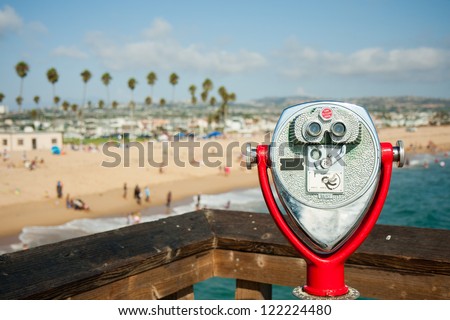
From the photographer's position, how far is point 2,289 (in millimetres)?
1437

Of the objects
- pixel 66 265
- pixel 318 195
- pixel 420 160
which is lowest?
A: pixel 420 160

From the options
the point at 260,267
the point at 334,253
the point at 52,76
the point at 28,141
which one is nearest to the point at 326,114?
the point at 334,253

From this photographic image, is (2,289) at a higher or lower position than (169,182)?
higher

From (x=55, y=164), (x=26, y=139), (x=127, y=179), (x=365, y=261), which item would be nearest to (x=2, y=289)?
(x=365, y=261)

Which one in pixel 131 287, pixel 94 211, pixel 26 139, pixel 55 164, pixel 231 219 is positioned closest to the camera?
pixel 131 287

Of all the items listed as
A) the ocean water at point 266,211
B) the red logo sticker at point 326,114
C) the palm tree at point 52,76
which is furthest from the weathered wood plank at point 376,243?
the palm tree at point 52,76

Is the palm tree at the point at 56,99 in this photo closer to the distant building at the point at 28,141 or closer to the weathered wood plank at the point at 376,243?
the distant building at the point at 28,141

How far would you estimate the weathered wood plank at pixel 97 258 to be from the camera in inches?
59.1

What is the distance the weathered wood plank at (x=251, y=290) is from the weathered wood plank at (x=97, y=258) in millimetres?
212

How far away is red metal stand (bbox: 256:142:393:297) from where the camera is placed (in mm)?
1540

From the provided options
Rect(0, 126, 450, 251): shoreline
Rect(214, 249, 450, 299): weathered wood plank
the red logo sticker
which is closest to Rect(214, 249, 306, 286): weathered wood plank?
Rect(214, 249, 450, 299): weathered wood plank
